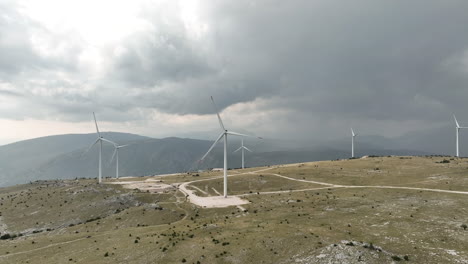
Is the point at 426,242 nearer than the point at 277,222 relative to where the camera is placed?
Yes

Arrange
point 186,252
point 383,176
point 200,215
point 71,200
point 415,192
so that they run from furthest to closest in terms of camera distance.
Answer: point 383,176 → point 71,200 → point 415,192 → point 200,215 → point 186,252

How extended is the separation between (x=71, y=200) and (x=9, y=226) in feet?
81.1

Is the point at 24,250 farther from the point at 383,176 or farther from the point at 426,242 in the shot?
the point at 383,176

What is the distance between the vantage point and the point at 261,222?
7250 cm

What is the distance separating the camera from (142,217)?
3625 inches

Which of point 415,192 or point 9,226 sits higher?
point 415,192

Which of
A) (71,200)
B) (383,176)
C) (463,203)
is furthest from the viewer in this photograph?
(383,176)

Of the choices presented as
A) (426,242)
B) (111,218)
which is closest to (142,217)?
(111,218)

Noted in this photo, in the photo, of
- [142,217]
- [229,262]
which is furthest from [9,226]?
[229,262]

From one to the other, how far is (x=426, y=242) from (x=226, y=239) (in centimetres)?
4117

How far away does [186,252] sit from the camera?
54.5 m

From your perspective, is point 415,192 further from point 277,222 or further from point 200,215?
point 200,215

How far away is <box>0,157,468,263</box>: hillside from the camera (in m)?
52.4

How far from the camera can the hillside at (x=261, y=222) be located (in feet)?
172
